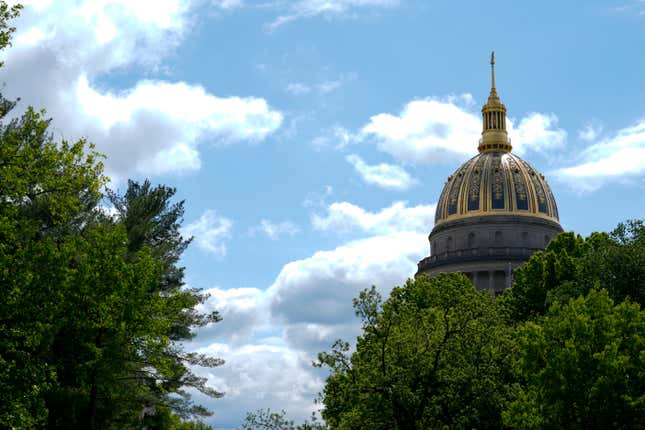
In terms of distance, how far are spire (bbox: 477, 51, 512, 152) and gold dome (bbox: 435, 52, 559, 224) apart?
2009 millimetres

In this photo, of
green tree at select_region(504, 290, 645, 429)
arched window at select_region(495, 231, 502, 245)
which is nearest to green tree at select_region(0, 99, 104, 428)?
green tree at select_region(504, 290, 645, 429)

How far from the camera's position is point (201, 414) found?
48.4 meters

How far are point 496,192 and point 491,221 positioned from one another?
206 inches

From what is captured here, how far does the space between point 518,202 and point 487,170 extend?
23.2 ft

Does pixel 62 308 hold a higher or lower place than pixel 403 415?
higher

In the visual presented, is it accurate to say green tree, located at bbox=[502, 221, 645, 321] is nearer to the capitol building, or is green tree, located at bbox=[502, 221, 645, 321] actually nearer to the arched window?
the capitol building

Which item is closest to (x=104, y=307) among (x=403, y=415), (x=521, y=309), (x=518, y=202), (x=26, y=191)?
(x=26, y=191)

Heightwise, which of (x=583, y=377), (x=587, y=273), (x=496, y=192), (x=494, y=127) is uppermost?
(x=494, y=127)

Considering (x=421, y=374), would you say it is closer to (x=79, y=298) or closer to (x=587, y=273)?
(x=79, y=298)

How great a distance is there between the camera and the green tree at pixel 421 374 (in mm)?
32125

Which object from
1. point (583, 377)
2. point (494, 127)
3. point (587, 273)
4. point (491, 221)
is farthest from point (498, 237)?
point (583, 377)

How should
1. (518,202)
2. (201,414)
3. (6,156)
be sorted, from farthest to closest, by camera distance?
(518,202), (201,414), (6,156)

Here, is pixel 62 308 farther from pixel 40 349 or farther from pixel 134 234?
pixel 134 234

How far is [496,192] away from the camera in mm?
135000
